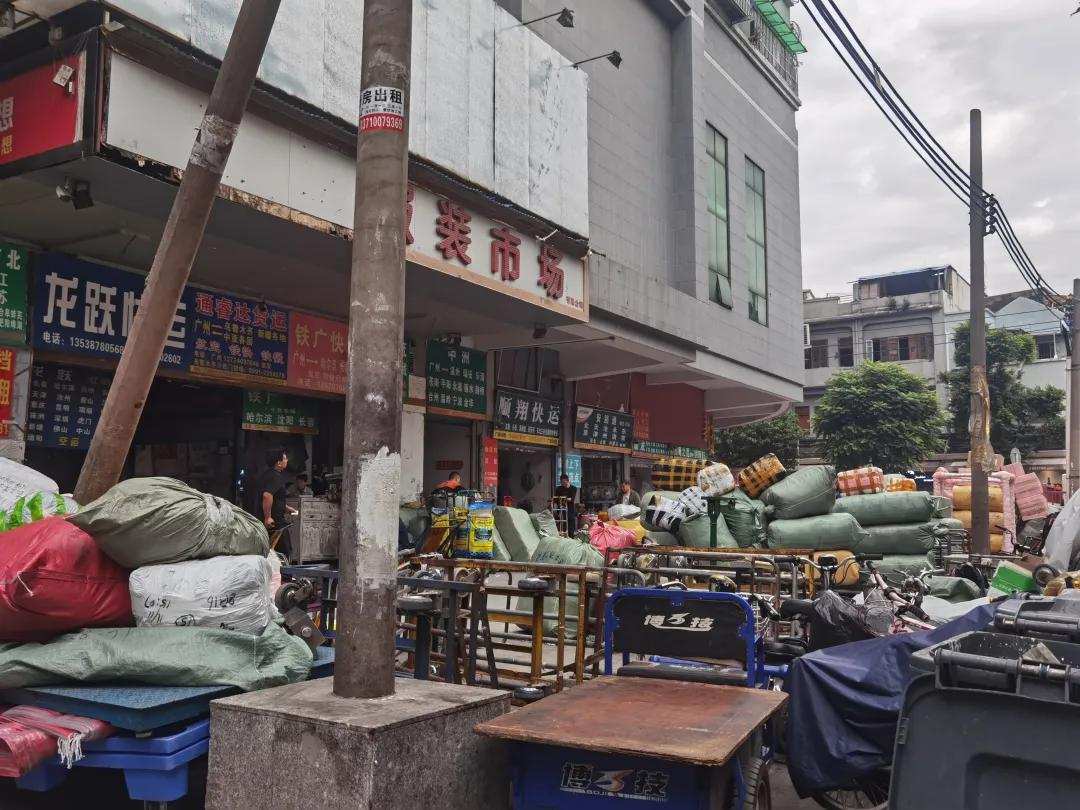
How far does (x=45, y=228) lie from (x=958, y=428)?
38410 millimetres

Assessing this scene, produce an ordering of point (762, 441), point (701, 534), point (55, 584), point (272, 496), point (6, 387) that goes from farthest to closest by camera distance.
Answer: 1. point (762, 441)
2. point (701, 534)
3. point (272, 496)
4. point (6, 387)
5. point (55, 584)

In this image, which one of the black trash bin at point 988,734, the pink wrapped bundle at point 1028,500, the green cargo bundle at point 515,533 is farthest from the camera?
the pink wrapped bundle at point 1028,500

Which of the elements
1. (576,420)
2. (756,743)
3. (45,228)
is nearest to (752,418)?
(576,420)

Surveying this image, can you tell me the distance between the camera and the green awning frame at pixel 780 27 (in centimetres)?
2130

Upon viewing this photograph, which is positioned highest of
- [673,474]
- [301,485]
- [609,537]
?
[673,474]

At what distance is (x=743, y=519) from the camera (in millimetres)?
11383

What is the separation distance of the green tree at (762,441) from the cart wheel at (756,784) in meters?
28.4

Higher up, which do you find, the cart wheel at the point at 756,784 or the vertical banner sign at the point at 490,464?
the vertical banner sign at the point at 490,464

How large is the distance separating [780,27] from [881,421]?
15978mm

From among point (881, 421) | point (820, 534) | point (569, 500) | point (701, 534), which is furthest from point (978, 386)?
point (881, 421)

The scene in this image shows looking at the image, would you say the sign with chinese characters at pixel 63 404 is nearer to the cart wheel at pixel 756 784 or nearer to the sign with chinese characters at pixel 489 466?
the sign with chinese characters at pixel 489 466

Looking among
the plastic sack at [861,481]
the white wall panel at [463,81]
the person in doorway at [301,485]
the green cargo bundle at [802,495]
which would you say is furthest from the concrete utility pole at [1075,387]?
the person in doorway at [301,485]

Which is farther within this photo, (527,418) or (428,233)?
(527,418)

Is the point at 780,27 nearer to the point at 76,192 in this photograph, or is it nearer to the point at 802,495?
the point at 802,495
